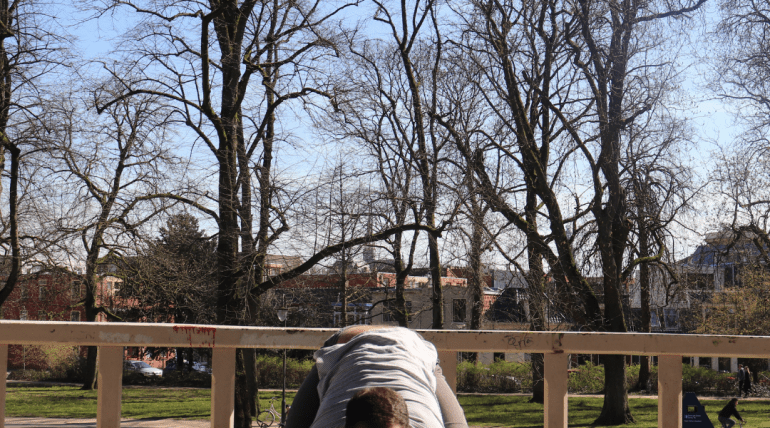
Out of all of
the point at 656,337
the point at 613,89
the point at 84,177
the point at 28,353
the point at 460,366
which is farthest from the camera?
the point at 28,353

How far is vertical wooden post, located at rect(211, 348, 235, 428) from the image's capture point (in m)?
1.96

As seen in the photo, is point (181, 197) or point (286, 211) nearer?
point (286, 211)

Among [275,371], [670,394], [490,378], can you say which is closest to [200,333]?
[670,394]

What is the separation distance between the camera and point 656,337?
2047 mm

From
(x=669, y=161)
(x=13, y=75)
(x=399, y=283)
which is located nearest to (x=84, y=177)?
(x=13, y=75)

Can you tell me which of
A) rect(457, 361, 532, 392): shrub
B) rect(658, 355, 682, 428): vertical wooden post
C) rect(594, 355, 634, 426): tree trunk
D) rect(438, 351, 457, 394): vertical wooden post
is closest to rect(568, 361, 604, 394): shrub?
rect(457, 361, 532, 392): shrub

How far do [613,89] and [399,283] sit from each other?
1107 cm

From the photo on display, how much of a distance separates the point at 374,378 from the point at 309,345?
0.89 metres

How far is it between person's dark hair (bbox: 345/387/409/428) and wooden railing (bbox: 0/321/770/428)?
104 centimetres

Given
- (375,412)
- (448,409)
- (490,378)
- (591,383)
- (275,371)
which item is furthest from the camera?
(275,371)

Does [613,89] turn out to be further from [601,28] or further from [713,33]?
[713,33]

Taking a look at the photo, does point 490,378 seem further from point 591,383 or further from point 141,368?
point 141,368

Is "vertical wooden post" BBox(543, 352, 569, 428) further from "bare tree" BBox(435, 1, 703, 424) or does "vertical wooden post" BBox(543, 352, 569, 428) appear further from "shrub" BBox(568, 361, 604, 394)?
"shrub" BBox(568, 361, 604, 394)

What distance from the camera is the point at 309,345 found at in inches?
77.1
